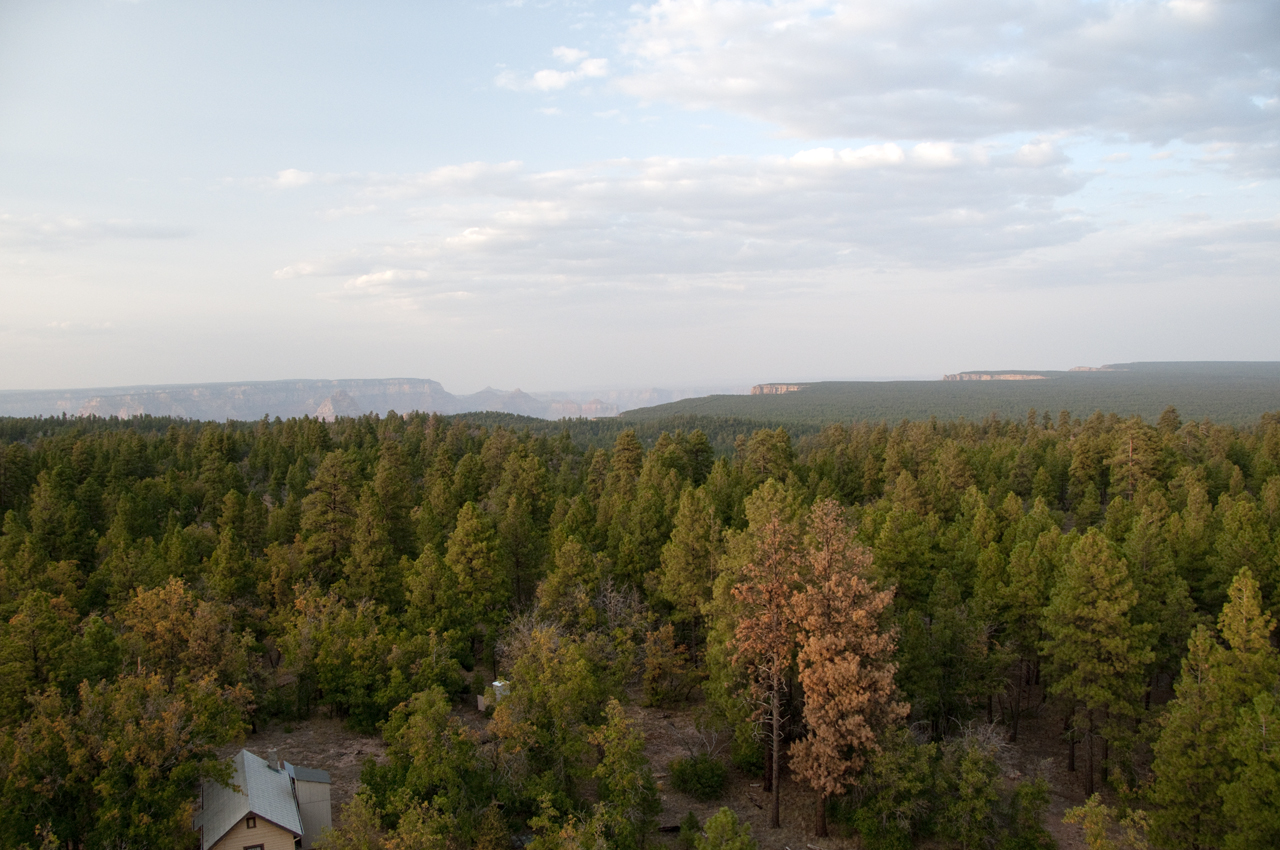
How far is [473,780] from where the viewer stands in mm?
26672

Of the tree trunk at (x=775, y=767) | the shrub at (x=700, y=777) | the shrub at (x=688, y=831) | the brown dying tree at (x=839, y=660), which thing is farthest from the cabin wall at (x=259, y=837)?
the brown dying tree at (x=839, y=660)

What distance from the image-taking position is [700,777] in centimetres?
3203

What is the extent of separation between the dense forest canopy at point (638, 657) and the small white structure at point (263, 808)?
127 cm

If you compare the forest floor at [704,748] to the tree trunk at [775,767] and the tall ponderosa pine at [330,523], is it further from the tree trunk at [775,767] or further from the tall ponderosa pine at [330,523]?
the tall ponderosa pine at [330,523]

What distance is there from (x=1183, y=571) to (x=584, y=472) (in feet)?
183

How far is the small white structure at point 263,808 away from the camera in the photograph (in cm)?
2444

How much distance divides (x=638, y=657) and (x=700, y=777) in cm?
1294

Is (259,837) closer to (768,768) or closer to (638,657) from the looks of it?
(768,768)

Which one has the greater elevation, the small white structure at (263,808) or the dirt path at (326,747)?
the small white structure at (263,808)

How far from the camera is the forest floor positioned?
29.8 m

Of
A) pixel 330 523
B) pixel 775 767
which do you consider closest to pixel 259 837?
pixel 775 767

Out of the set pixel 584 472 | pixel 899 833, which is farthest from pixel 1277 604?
pixel 584 472

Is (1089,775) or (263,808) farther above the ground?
(263,808)

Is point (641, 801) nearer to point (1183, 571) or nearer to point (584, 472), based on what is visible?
point (1183, 571)
